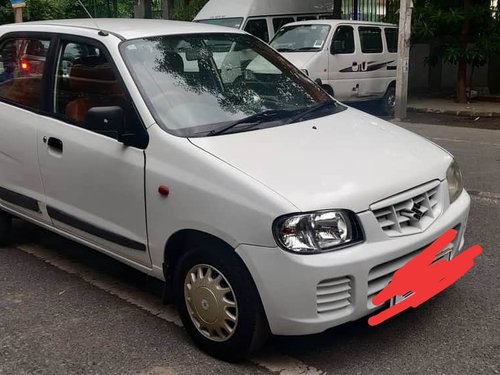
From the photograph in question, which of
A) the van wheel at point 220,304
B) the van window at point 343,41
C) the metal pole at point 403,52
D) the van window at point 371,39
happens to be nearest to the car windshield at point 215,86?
the van wheel at point 220,304

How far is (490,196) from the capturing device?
246 inches

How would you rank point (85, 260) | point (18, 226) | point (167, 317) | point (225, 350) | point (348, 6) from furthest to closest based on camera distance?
point (348, 6) < point (18, 226) < point (85, 260) < point (167, 317) < point (225, 350)

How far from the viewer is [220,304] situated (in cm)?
317

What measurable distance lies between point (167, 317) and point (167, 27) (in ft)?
6.38

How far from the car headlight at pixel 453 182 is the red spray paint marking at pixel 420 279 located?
9.9 inches

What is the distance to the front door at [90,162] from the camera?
3.57 m

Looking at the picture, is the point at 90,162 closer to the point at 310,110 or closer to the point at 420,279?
the point at 310,110

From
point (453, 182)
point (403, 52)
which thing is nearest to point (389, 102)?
point (403, 52)

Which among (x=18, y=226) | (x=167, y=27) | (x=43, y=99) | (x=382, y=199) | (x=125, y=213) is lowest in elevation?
(x=18, y=226)

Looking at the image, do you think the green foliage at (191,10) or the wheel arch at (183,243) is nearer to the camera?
the wheel arch at (183,243)

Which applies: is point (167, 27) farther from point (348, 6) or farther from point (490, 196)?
point (348, 6)

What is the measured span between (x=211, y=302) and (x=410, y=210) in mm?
1139

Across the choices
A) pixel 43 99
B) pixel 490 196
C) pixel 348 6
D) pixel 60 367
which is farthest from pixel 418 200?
pixel 348 6

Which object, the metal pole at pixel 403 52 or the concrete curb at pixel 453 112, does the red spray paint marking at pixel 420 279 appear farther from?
the concrete curb at pixel 453 112
